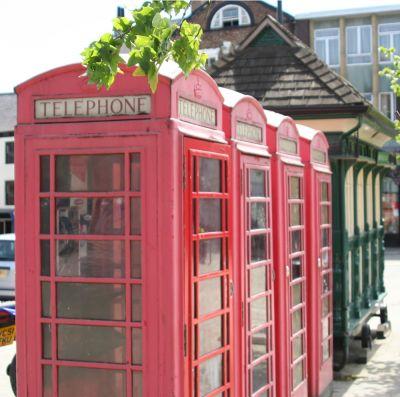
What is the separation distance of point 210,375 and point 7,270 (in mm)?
11150

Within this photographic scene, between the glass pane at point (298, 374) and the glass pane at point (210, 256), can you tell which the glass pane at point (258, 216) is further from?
the glass pane at point (298, 374)

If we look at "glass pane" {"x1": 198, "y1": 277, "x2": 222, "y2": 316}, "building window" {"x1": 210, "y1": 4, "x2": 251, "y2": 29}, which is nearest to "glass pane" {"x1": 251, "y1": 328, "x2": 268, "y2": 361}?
"glass pane" {"x1": 198, "y1": 277, "x2": 222, "y2": 316}

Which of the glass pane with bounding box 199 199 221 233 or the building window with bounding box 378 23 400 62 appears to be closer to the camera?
the glass pane with bounding box 199 199 221 233

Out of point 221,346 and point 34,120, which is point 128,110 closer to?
point 34,120

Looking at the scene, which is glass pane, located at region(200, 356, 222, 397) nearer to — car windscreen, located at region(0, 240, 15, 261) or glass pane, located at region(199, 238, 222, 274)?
glass pane, located at region(199, 238, 222, 274)

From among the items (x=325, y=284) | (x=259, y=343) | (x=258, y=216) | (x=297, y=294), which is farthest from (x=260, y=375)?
(x=325, y=284)

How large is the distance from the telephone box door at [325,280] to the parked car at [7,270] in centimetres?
784

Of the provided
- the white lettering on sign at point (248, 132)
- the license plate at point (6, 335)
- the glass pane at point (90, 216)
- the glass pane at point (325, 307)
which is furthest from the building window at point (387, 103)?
the glass pane at point (90, 216)

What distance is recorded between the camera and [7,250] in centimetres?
1606

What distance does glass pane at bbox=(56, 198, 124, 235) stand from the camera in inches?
177

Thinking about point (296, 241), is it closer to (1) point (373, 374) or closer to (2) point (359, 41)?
(1) point (373, 374)

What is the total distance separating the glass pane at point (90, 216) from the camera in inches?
177

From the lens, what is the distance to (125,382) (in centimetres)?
450

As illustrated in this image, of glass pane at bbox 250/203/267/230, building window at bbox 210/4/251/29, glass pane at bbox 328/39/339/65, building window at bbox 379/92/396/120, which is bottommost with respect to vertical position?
glass pane at bbox 250/203/267/230
